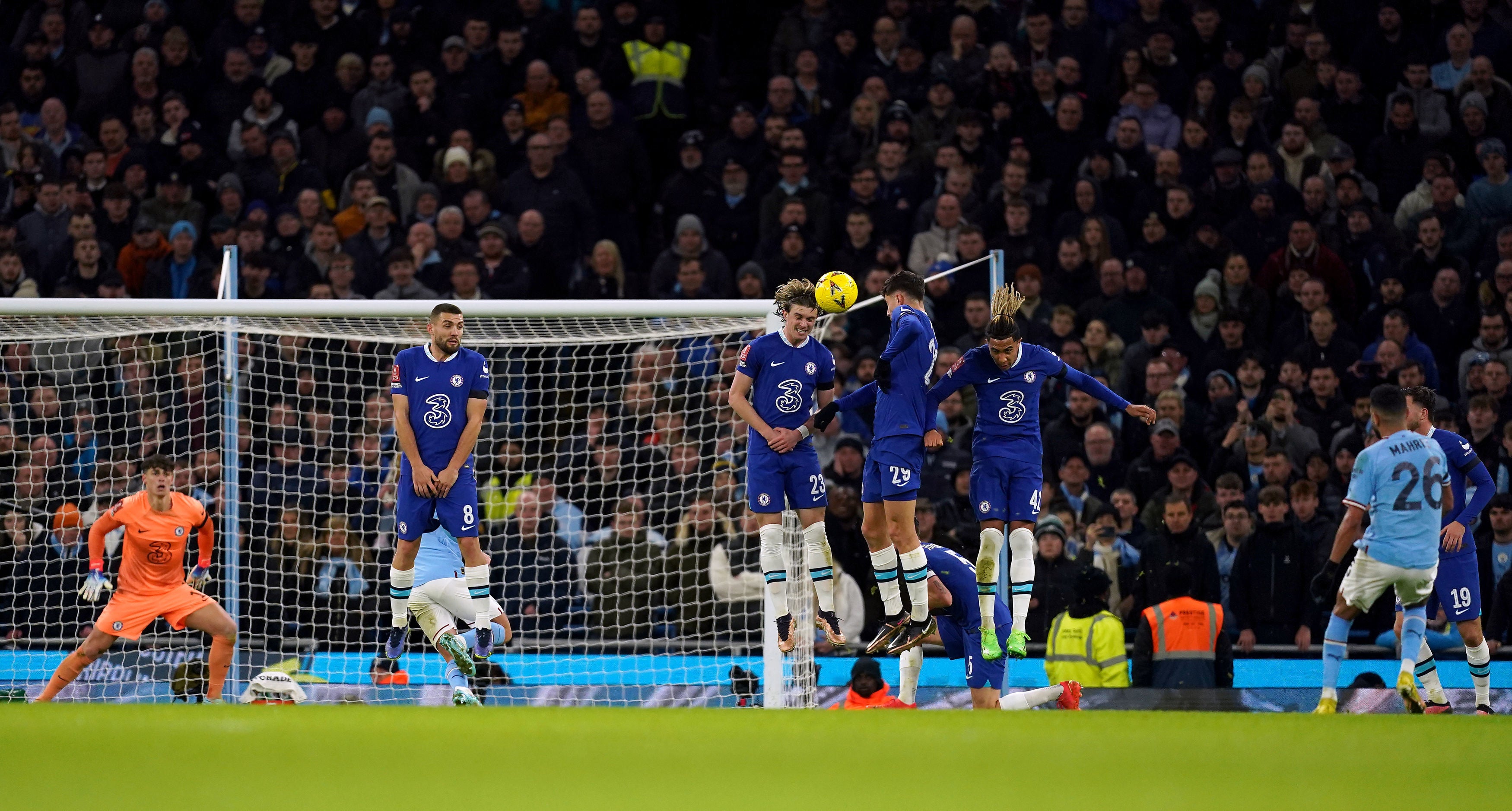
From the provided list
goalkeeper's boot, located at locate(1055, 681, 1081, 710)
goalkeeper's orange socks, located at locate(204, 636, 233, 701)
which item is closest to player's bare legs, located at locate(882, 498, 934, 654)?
goalkeeper's boot, located at locate(1055, 681, 1081, 710)

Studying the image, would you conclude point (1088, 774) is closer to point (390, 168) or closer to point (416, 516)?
point (416, 516)

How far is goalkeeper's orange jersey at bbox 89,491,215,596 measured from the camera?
10.1 meters

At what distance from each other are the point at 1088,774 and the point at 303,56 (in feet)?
43.0

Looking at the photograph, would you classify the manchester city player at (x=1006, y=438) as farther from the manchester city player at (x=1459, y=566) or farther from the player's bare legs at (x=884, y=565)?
the manchester city player at (x=1459, y=566)

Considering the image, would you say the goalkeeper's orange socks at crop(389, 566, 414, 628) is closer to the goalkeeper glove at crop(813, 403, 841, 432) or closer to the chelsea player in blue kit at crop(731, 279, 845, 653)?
the chelsea player in blue kit at crop(731, 279, 845, 653)

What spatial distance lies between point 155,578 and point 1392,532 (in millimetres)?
7577

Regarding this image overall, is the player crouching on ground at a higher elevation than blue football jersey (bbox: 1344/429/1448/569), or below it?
below

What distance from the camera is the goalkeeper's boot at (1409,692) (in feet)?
29.5

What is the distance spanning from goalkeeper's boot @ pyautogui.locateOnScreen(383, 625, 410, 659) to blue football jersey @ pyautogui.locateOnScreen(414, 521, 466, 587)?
28 cm

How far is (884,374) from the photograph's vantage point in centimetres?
880

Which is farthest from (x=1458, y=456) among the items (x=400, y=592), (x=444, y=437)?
(x=400, y=592)

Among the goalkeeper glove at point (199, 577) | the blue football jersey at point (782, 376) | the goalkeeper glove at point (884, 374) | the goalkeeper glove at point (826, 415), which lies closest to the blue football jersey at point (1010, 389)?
the goalkeeper glove at point (884, 374)

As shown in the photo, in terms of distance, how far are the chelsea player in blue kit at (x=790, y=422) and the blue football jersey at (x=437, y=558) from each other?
1892mm

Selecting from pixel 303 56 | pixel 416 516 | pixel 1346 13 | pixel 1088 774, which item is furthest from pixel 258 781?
pixel 1346 13
